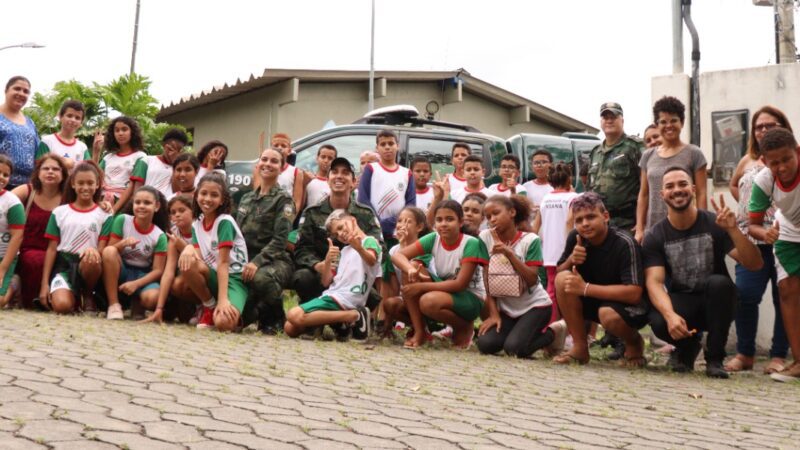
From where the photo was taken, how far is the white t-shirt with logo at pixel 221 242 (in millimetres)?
7811

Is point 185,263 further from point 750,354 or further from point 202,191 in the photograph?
point 750,354

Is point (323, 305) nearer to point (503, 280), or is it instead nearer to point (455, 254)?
point (455, 254)

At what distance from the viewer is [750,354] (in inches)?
286

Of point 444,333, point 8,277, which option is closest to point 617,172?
point 444,333

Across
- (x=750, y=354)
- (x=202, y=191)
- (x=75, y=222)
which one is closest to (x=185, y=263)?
(x=202, y=191)

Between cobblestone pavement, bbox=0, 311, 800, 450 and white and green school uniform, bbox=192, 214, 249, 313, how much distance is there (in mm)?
1171

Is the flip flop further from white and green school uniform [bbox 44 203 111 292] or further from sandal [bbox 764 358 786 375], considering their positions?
white and green school uniform [bbox 44 203 111 292]

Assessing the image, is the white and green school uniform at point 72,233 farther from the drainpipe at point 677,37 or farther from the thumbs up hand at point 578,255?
the drainpipe at point 677,37

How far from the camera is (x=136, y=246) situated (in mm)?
8484

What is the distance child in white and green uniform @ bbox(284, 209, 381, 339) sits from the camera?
743 centimetres

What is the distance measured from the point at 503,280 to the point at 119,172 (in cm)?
419

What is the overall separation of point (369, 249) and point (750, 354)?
305cm

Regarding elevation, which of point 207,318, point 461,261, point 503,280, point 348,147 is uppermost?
point 348,147

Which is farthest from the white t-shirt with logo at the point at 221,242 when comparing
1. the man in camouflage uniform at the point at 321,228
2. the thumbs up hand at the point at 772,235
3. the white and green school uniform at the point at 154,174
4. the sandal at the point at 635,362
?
the thumbs up hand at the point at 772,235
